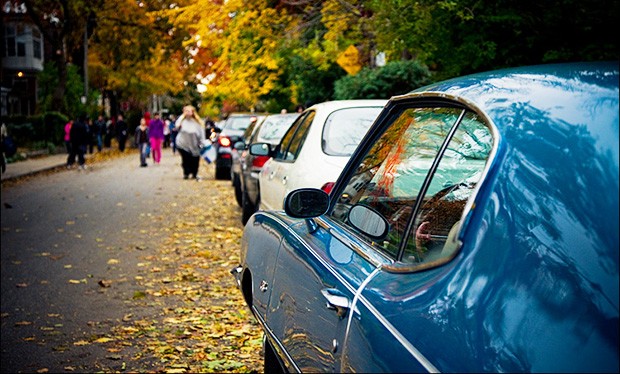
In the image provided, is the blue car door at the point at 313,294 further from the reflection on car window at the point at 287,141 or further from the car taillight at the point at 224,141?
the car taillight at the point at 224,141

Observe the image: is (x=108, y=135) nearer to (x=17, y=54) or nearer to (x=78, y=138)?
(x=17, y=54)

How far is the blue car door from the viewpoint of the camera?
307cm

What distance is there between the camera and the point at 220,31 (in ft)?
60.1

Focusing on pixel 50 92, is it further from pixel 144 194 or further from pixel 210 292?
pixel 210 292

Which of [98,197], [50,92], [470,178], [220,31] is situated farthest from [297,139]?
[50,92]

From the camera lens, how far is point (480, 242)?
226cm

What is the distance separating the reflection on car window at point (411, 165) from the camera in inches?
117

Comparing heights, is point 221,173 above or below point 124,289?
below

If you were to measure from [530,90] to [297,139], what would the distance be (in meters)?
7.15

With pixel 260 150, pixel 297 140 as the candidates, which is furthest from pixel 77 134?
pixel 297 140

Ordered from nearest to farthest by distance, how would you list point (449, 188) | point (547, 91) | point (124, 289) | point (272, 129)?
point (547, 91)
point (449, 188)
point (124, 289)
point (272, 129)

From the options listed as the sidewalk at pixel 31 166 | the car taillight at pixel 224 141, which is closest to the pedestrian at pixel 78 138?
the sidewalk at pixel 31 166

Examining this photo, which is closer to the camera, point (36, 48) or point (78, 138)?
point (78, 138)

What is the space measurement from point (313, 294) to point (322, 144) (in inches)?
208
